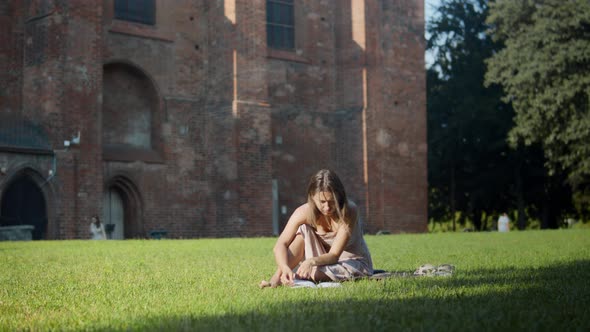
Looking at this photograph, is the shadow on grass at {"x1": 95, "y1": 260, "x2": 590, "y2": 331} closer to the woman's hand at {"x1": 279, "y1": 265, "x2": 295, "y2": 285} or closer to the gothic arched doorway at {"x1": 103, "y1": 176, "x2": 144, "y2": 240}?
the woman's hand at {"x1": 279, "y1": 265, "x2": 295, "y2": 285}

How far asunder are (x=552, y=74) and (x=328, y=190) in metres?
26.4

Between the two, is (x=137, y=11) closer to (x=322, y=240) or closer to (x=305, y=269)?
(x=322, y=240)

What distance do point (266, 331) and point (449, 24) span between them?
3921cm

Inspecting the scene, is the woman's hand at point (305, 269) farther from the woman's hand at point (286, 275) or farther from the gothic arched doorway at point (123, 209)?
the gothic arched doorway at point (123, 209)

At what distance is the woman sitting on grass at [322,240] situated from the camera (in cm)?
687

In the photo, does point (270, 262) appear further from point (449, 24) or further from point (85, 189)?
point (449, 24)

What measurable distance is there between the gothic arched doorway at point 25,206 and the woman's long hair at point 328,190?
1922 centimetres

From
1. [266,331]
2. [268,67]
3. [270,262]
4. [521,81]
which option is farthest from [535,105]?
[266,331]

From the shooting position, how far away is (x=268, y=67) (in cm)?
3122

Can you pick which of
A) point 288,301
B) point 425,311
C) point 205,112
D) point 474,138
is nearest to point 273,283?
point 288,301

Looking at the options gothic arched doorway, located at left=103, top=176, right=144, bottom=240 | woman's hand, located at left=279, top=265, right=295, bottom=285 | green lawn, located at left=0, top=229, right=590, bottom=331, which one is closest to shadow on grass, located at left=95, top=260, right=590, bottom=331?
green lawn, located at left=0, top=229, right=590, bottom=331

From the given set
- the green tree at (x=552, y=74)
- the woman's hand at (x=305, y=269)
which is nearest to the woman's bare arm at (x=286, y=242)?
the woman's hand at (x=305, y=269)

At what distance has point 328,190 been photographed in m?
6.87

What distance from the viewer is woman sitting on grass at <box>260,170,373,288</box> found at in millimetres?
6871
